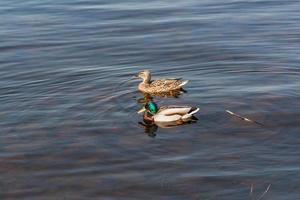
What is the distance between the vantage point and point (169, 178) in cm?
1298

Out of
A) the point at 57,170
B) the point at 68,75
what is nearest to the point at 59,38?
the point at 68,75

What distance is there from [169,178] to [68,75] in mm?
8063

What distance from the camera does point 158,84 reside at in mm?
18562

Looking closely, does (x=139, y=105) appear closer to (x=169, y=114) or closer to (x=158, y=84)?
(x=158, y=84)

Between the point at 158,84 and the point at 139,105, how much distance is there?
1.11m

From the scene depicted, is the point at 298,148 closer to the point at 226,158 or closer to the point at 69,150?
the point at 226,158

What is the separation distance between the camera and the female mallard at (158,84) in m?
18.2

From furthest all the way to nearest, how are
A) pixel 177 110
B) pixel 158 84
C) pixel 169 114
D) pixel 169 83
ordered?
pixel 158 84, pixel 169 83, pixel 169 114, pixel 177 110

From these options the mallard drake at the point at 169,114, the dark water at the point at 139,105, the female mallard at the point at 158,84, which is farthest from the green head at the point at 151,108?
the female mallard at the point at 158,84

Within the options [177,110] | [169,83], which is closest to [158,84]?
[169,83]

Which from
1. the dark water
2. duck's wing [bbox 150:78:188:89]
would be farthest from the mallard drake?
duck's wing [bbox 150:78:188:89]

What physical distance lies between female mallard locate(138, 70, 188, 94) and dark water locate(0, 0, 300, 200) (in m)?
0.33

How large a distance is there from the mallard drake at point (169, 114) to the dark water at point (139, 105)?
1.13 feet

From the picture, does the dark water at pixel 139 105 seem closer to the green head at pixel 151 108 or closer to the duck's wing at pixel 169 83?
the duck's wing at pixel 169 83
